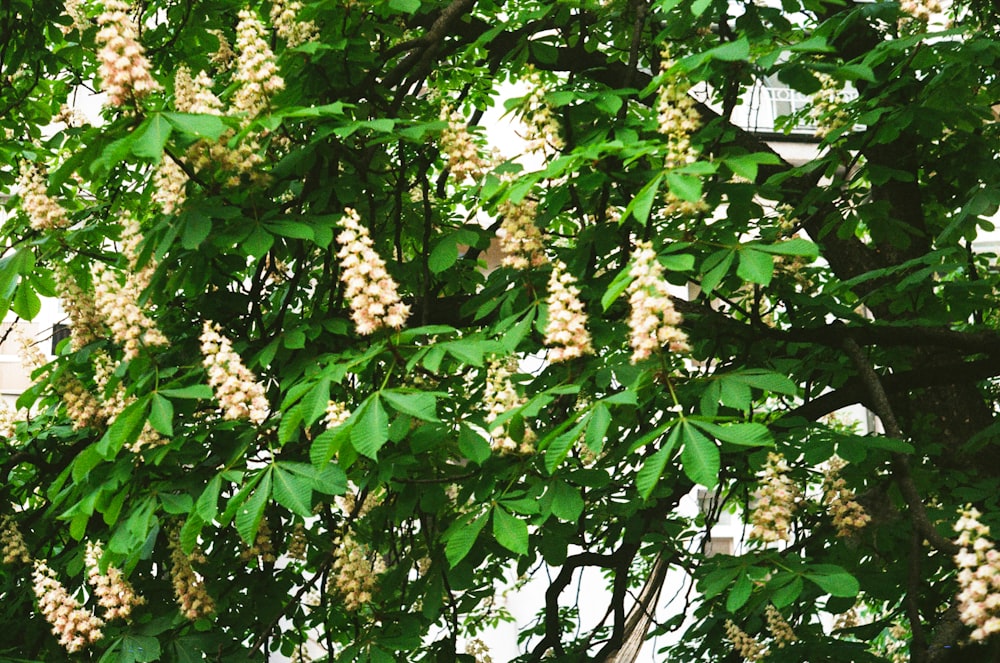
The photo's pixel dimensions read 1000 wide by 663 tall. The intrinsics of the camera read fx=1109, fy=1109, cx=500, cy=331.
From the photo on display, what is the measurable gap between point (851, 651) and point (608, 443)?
1.30 metres

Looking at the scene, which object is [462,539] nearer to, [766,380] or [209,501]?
[209,501]

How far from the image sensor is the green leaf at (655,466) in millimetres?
2764

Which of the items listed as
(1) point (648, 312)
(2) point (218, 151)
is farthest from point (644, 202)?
(2) point (218, 151)

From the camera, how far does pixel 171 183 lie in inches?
141

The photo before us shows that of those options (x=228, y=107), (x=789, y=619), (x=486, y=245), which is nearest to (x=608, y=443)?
(x=486, y=245)

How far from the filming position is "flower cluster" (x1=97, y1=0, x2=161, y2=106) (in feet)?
10.5

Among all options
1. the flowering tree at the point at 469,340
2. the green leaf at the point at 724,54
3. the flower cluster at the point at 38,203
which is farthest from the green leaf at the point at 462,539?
the flower cluster at the point at 38,203

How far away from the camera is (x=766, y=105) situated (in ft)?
47.0

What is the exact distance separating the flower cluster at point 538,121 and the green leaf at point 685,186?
578 mm

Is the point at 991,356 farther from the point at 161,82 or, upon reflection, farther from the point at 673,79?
the point at 161,82

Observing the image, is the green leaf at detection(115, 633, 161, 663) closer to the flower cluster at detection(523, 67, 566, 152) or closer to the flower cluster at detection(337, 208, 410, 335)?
the flower cluster at detection(337, 208, 410, 335)

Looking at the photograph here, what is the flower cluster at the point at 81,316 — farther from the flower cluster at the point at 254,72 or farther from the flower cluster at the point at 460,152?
the flower cluster at the point at 460,152

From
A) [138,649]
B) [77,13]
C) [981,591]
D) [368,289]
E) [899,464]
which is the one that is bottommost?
[138,649]

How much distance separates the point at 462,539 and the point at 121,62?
5.59ft
